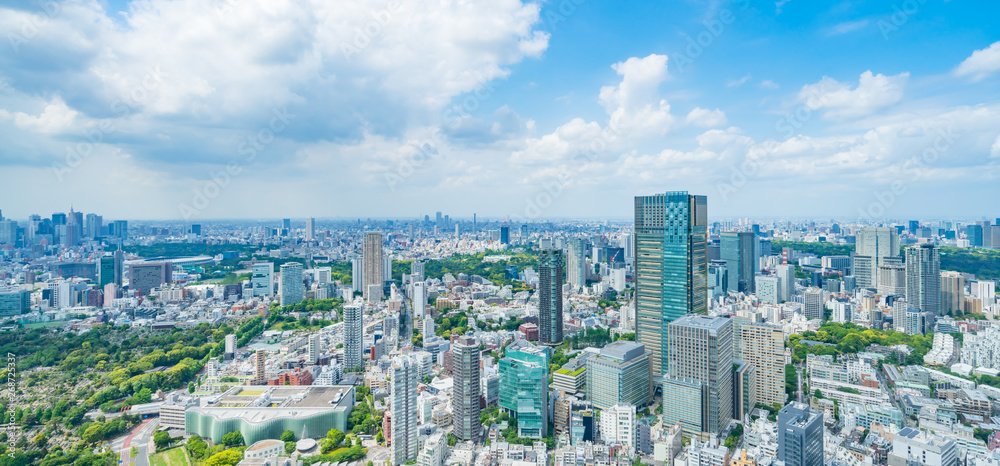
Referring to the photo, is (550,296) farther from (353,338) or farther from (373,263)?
(373,263)

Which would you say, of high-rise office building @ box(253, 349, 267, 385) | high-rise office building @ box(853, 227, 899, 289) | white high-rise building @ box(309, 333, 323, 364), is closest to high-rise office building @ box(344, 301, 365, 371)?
white high-rise building @ box(309, 333, 323, 364)

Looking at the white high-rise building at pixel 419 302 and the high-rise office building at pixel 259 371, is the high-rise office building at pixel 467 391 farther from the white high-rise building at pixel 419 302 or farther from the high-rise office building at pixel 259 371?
the white high-rise building at pixel 419 302

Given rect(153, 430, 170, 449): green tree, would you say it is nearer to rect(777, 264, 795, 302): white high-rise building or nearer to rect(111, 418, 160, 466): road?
rect(111, 418, 160, 466): road

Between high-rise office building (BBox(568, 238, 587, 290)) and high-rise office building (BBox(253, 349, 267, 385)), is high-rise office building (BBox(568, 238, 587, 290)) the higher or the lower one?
the higher one

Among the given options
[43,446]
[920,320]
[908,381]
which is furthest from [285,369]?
[920,320]

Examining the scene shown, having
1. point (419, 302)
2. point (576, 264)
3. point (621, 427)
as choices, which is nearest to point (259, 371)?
point (419, 302)

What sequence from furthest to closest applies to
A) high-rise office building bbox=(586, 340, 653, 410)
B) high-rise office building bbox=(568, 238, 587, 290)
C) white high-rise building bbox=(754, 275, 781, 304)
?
high-rise office building bbox=(568, 238, 587, 290) → white high-rise building bbox=(754, 275, 781, 304) → high-rise office building bbox=(586, 340, 653, 410)
